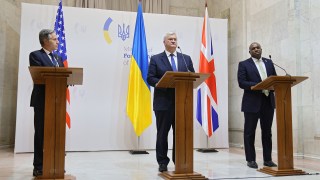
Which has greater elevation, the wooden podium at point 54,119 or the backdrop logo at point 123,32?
the backdrop logo at point 123,32

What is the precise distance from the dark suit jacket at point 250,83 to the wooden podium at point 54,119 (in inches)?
81.5

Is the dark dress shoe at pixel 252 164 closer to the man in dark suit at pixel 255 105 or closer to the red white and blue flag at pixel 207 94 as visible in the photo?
the man in dark suit at pixel 255 105

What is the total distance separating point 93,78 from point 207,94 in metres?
2.06

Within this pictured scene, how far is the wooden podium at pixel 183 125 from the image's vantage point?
346 centimetres

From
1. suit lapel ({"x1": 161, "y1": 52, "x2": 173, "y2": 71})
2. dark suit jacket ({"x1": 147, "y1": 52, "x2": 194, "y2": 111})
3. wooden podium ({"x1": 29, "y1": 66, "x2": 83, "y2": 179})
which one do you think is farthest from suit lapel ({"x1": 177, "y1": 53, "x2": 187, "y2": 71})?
wooden podium ({"x1": 29, "y1": 66, "x2": 83, "y2": 179})

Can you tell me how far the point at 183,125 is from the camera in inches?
138

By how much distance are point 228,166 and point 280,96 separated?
1143 mm

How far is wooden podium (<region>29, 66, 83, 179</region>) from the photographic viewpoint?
10.5ft

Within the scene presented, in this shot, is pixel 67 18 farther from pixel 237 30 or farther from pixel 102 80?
pixel 237 30

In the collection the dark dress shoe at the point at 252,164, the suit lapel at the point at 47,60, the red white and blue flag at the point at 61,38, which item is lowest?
the dark dress shoe at the point at 252,164

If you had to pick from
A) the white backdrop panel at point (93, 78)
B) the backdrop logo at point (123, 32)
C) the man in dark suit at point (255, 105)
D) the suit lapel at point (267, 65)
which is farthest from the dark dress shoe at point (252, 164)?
the backdrop logo at point (123, 32)

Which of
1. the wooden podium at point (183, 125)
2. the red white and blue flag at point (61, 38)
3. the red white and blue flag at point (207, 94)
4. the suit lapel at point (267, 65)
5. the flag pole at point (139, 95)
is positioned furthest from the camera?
the red white and blue flag at point (207, 94)

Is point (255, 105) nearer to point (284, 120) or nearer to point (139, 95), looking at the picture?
point (284, 120)

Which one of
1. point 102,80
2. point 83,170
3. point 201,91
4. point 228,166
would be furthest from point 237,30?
point 83,170
